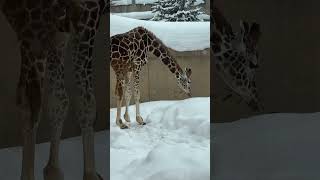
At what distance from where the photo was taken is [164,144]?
147 inches

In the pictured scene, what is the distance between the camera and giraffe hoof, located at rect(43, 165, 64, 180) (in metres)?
1.87

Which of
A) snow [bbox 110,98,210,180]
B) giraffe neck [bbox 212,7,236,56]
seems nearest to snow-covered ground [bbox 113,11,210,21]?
snow [bbox 110,98,210,180]

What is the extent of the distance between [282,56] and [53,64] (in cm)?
113

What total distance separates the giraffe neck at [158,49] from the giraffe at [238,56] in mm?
2326

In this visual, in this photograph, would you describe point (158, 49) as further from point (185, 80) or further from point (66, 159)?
Result: point (66, 159)

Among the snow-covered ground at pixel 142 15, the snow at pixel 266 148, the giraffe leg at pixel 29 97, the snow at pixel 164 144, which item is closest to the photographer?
the giraffe leg at pixel 29 97

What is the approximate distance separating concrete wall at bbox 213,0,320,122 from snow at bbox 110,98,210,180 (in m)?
0.64

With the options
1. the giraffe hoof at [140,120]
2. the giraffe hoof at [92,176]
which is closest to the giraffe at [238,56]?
the giraffe hoof at [92,176]

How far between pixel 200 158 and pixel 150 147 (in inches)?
23.5

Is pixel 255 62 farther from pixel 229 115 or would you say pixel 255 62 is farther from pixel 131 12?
pixel 131 12

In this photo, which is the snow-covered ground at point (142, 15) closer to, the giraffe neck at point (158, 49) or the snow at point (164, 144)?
the giraffe neck at point (158, 49)

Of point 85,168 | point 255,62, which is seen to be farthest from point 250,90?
point 85,168

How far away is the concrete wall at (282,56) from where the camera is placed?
2.32 m

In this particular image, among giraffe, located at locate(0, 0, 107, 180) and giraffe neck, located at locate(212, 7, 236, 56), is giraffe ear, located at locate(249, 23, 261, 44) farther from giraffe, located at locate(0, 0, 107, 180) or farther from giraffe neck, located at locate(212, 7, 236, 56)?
giraffe, located at locate(0, 0, 107, 180)
